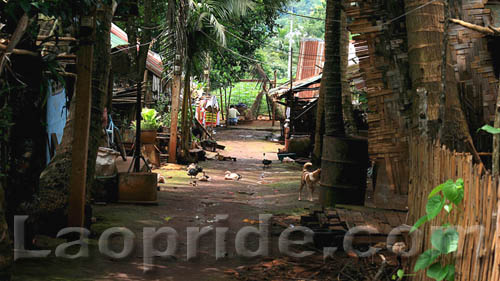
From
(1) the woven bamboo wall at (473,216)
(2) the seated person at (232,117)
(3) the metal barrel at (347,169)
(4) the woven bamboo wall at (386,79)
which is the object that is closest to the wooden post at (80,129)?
(4) the woven bamboo wall at (386,79)

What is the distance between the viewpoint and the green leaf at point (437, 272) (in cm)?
372

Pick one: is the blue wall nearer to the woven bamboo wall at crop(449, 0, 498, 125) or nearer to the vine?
the woven bamboo wall at crop(449, 0, 498, 125)

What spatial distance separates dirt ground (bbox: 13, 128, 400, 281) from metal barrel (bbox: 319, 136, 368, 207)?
35.3 inches

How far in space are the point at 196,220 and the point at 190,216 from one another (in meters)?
0.39

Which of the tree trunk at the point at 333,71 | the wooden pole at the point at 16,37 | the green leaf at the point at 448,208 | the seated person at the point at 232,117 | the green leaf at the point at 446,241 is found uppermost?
the seated person at the point at 232,117

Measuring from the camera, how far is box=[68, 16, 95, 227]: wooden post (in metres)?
7.33

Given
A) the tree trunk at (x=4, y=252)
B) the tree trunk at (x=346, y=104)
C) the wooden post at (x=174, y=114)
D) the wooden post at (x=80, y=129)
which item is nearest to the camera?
the tree trunk at (x=4, y=252)

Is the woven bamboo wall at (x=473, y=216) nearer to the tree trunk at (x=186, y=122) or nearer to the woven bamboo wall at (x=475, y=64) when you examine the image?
the woven bamboo wall at (x=475, y=64)

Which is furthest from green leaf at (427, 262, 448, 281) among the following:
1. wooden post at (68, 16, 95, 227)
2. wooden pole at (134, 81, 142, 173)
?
wooden pole at (134, 81, 142, 173)

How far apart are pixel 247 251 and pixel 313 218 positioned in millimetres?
1362

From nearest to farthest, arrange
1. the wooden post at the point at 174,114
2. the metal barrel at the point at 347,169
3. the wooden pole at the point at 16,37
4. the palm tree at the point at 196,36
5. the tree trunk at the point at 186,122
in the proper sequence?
the wooden pole at the point at 16,37
the metal barrel at the point at 347,169
the palm tree at the point at 196,36
the wooden post at the point at 174,114
the tree trunk at the point at 186,122

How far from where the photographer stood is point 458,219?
371 centimetres

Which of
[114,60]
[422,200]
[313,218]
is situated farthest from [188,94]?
[422,200]

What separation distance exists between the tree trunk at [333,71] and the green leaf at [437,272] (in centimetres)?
774
